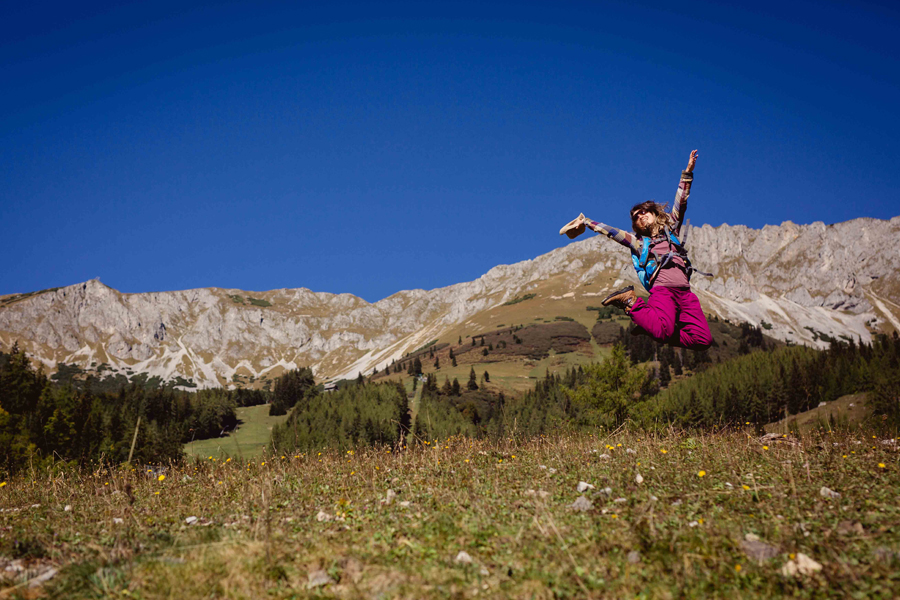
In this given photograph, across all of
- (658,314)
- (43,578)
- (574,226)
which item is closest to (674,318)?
(658,314)

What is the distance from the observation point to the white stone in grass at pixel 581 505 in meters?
7.12

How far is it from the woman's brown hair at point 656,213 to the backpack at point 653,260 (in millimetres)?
227

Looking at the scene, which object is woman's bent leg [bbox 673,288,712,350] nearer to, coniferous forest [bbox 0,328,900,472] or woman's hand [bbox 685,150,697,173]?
woman's hand [bbox 685,150,697,173]

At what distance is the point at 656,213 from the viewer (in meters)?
10.3

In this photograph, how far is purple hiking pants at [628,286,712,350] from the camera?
30.5 feet

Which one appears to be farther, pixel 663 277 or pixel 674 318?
pixel 663 277

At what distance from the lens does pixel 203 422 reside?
139 metres

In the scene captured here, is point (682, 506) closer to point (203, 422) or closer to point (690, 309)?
point (690, 309)

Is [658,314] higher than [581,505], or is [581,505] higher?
[658,314]

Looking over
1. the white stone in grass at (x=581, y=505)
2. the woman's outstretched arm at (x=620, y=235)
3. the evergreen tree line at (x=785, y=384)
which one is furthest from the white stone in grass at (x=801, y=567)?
the evergreen tree line at (x=785, y=384)

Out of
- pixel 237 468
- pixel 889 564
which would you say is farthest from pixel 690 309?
pixel 237 468

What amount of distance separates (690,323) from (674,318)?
0.35 metres

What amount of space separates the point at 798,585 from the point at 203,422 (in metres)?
153

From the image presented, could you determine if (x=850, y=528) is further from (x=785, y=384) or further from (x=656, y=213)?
(x=785, y=384)
